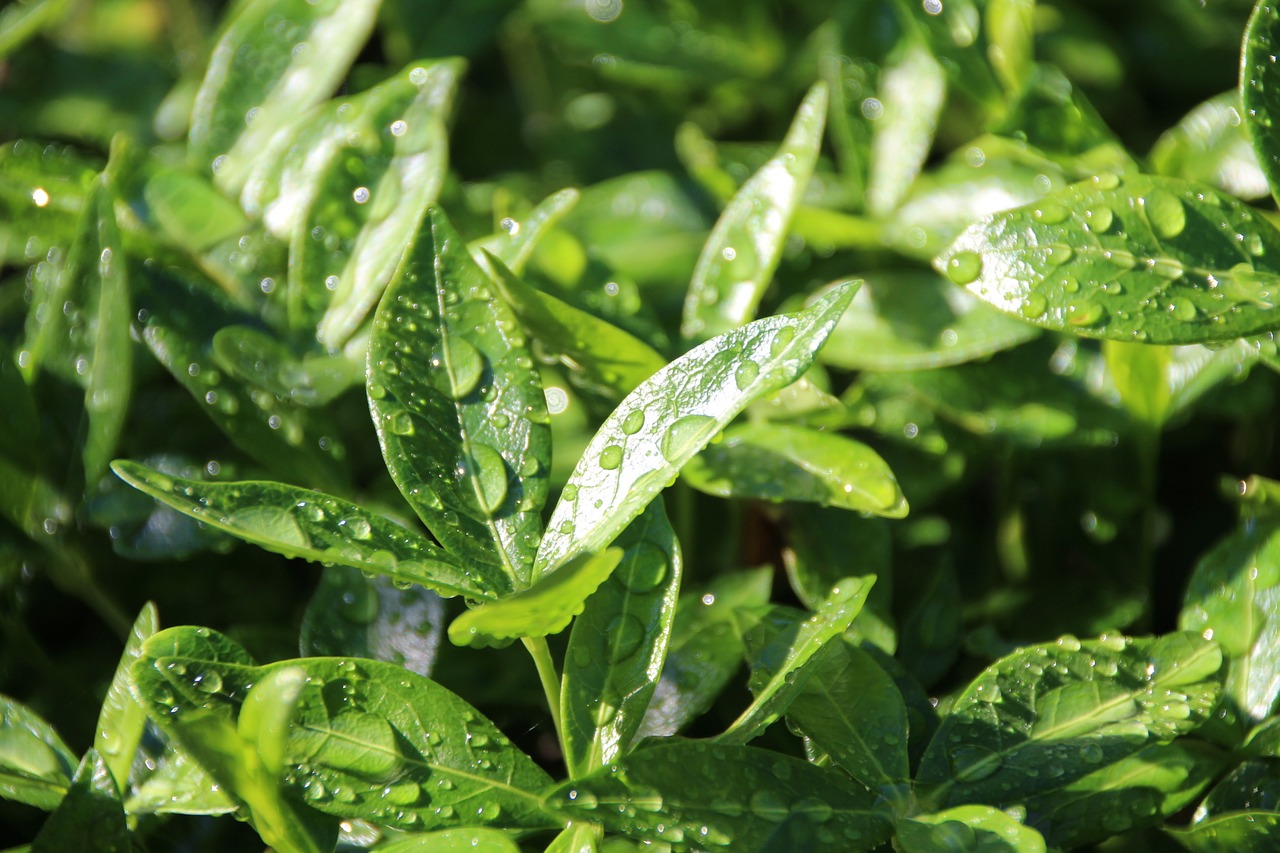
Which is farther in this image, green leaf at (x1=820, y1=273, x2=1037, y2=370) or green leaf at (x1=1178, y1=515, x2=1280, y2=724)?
green leaf at (x1=820, y1=273, x2=1037, y2=370)

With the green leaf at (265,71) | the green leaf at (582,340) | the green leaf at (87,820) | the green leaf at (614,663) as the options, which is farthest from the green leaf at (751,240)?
the green leaf at (87,820)

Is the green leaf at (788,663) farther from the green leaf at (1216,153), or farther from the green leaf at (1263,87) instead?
the green leaf at (1216,153)

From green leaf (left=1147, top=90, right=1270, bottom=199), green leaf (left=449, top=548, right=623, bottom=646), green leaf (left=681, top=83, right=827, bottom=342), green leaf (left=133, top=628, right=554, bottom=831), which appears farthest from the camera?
green leaf (left=1147, top=90, right=1270, bottom=199)

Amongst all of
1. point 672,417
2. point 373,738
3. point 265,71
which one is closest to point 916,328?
point 672,417

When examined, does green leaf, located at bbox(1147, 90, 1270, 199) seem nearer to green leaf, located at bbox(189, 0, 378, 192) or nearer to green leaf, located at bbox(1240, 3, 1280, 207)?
green leaf, located at bbox(1240, 3, 1280, 207)

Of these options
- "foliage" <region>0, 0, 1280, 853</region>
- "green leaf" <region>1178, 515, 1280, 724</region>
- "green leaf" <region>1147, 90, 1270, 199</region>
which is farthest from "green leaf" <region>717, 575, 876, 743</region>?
"green leaf" <region>1147, 90, 1270, 199</region>

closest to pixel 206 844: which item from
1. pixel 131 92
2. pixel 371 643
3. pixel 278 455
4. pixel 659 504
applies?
pixel 371 643

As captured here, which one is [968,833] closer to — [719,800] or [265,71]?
[719,800]
